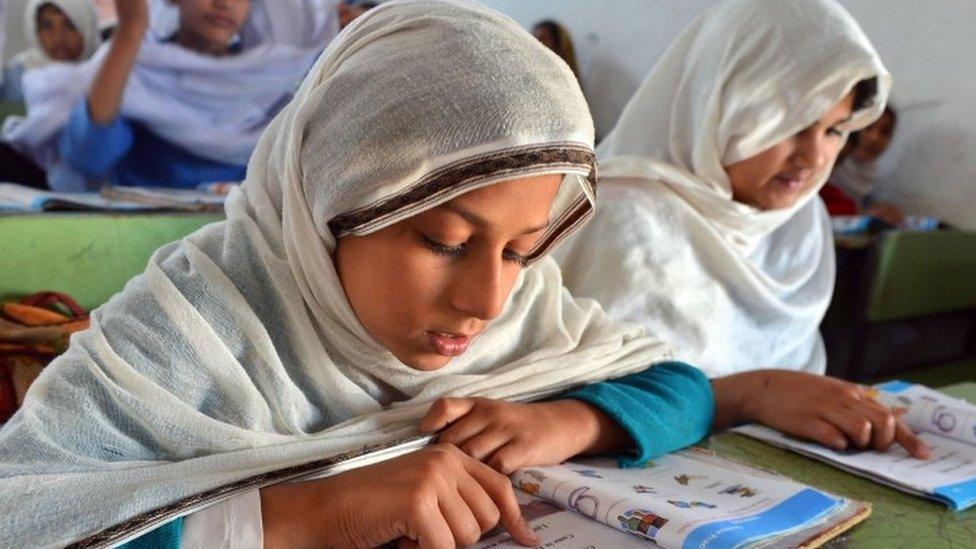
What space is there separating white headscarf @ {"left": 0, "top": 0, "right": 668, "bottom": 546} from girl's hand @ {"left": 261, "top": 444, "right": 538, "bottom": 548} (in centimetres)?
4

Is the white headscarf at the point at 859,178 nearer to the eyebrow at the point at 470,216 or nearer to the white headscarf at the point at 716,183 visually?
the white headscarf at the point at 716,183

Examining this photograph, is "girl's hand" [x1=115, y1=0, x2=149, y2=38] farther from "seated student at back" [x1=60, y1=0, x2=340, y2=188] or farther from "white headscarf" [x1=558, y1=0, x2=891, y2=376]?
"white headscarf" [x1=558, y1=0, x2=891, y2=376]

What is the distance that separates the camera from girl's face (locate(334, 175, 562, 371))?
717 mm

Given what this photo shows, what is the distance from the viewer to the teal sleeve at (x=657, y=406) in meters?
0.88

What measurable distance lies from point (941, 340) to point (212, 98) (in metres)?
2.78

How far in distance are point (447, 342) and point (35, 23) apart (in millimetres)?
2167

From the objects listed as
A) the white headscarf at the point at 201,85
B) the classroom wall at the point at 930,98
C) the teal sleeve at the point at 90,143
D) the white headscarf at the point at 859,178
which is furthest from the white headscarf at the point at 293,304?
the white headscarf at the point at 859,178

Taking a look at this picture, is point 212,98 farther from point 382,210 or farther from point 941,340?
point 941,340

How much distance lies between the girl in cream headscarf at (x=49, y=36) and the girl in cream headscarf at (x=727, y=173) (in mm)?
1694

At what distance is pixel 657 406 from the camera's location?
36.5 inches

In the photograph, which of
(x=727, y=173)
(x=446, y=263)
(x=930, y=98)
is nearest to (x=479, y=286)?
(x=446, y=263)

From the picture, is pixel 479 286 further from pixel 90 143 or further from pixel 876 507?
pixel 90 143

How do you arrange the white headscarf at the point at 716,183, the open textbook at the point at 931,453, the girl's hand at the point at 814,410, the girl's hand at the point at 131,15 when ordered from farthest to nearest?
the girl's hand at the point at 131,15 < the white headscarf at the point at 716,183 < the girl's hand at the point at 814,410 < the open textbook at the point at 931,453

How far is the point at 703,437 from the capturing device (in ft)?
3.30
